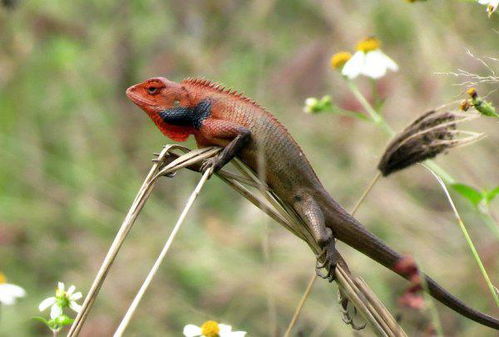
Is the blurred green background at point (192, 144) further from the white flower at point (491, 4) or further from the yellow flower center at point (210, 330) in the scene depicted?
the yellow flower center at point (210, 330)

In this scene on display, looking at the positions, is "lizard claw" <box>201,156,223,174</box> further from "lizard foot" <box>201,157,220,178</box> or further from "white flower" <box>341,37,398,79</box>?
"white flower" <box>341,37,398,79</box>

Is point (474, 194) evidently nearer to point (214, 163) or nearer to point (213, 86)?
point (214, 163)

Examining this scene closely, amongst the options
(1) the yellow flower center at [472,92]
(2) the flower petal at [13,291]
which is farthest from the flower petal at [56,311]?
(1) the yellow flower center at [472,92]

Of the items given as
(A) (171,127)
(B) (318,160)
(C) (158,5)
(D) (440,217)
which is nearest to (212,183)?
(B) (318,160)

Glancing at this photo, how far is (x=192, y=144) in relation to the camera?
8078 mm

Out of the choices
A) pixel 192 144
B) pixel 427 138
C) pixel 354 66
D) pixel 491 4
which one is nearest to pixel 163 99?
pixel 354 66

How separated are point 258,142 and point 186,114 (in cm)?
44

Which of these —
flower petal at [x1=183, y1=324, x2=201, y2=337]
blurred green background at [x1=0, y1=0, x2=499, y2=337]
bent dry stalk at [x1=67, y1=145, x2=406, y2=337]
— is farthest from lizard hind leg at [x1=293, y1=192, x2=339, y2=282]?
blurred green background at [x1=0, y1=0, x2=499, y2=337]

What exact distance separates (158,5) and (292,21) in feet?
5.03

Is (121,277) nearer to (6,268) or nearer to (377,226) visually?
(6,268)

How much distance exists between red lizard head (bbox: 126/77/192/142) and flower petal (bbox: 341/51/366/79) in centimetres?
70

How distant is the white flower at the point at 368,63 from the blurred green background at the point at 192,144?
2.74 meters

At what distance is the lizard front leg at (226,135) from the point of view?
3362 millimetres

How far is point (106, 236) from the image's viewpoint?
852cm
